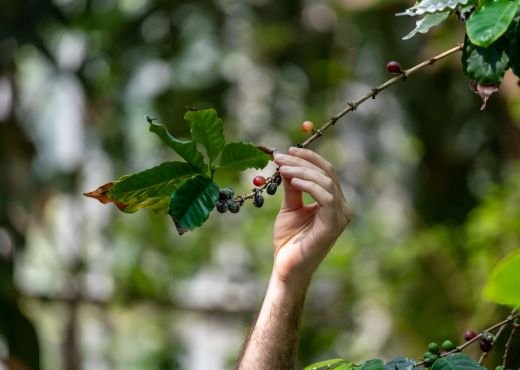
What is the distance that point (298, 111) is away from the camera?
5645mm

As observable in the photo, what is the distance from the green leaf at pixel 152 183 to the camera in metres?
1.28

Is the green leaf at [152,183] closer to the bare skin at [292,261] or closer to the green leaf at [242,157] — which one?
the green leaf at [242,157]

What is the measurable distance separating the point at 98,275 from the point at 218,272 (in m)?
0.77

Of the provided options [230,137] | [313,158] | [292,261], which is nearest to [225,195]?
[313,158]

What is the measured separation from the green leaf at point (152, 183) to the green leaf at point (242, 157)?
0.20 ft

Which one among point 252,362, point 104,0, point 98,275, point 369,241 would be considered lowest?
point 252,362

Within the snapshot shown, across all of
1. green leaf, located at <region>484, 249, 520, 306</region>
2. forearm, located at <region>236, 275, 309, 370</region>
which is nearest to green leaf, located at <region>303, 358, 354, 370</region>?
forearm, located at <region>236, 275, 309, 370</region>

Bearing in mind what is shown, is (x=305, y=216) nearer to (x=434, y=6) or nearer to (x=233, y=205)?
(x=233, y=205)

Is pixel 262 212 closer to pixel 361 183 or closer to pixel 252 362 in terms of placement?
pixel 361 183

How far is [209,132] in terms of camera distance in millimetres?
1313

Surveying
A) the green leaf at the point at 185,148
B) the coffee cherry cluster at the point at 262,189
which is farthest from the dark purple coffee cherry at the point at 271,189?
the green leaf at the point at 185,148

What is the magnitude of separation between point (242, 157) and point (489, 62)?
0.37 metres

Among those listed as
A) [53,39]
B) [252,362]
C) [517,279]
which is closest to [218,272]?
[53,39]

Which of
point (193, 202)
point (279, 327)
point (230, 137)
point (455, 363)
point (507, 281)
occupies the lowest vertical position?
point (507, 281)
